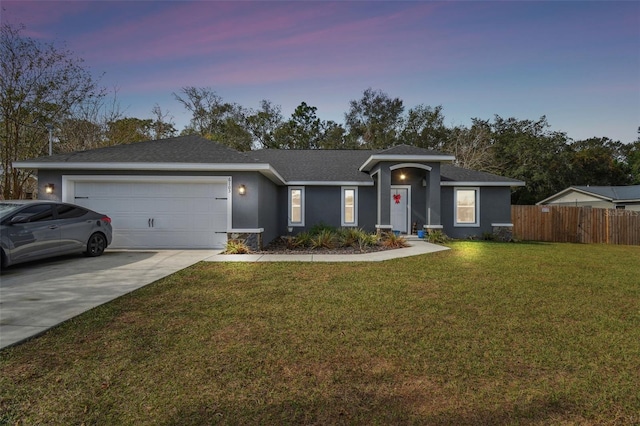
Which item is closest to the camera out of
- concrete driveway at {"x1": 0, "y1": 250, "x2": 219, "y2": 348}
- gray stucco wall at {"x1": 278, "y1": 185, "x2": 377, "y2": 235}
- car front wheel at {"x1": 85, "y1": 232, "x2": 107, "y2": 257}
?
concrete driveway at {"x1": 0, "y1": 250, "x2": 219, "y2": 348}

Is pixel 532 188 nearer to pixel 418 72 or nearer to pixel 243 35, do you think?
pixel 418 72

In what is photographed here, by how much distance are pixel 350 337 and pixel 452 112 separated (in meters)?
30.6

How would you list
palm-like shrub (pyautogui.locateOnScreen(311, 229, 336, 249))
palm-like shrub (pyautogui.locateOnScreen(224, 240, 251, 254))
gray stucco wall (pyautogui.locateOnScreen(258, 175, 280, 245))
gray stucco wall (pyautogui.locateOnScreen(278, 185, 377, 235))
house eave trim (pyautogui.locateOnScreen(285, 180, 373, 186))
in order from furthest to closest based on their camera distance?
gray stucco wall (pyautogui.locateOnScreen(278, 185, 377, 235)) → house eave trim (pyautogui.locateOnScreen(285, 180, 373, 186)) → palm-like shrub (pyautogui.locateOnScreen(311, 229, 336, 249)) → gray stucco wall (pyautogui.locateOnScreen(258, 175, 280, 245)) → palm-like shrub (pyautogui.locateOnScreen(224, 240, 251, 254))

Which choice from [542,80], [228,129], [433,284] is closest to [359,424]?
[433,284]

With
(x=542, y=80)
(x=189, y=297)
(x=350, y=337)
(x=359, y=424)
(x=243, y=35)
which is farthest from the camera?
(x=542, y=80)

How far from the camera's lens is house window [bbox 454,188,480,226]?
46.7 feet

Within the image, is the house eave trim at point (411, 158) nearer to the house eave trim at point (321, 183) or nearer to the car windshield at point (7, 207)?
the house eave trim at point (321, 183)

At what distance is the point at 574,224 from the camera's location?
16.0 meters

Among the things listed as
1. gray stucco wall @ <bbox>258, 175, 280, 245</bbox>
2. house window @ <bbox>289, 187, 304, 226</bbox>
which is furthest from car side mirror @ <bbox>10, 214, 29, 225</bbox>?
house window @ <bbox>289, 187, 304, 226</bbox>

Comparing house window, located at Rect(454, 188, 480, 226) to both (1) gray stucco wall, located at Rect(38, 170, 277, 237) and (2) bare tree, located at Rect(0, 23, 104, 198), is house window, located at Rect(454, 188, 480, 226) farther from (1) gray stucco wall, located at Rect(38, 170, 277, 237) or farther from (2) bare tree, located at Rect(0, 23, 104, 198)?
(2) bare tree, located at Rect(0, 23, 104, 198)

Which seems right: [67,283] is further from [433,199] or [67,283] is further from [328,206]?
[433,199]

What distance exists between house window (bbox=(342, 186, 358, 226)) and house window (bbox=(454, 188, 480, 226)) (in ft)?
15.5

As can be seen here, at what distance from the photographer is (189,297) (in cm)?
481

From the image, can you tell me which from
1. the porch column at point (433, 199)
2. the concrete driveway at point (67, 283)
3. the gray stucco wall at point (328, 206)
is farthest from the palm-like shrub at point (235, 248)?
the porch column at point (433, 199)
